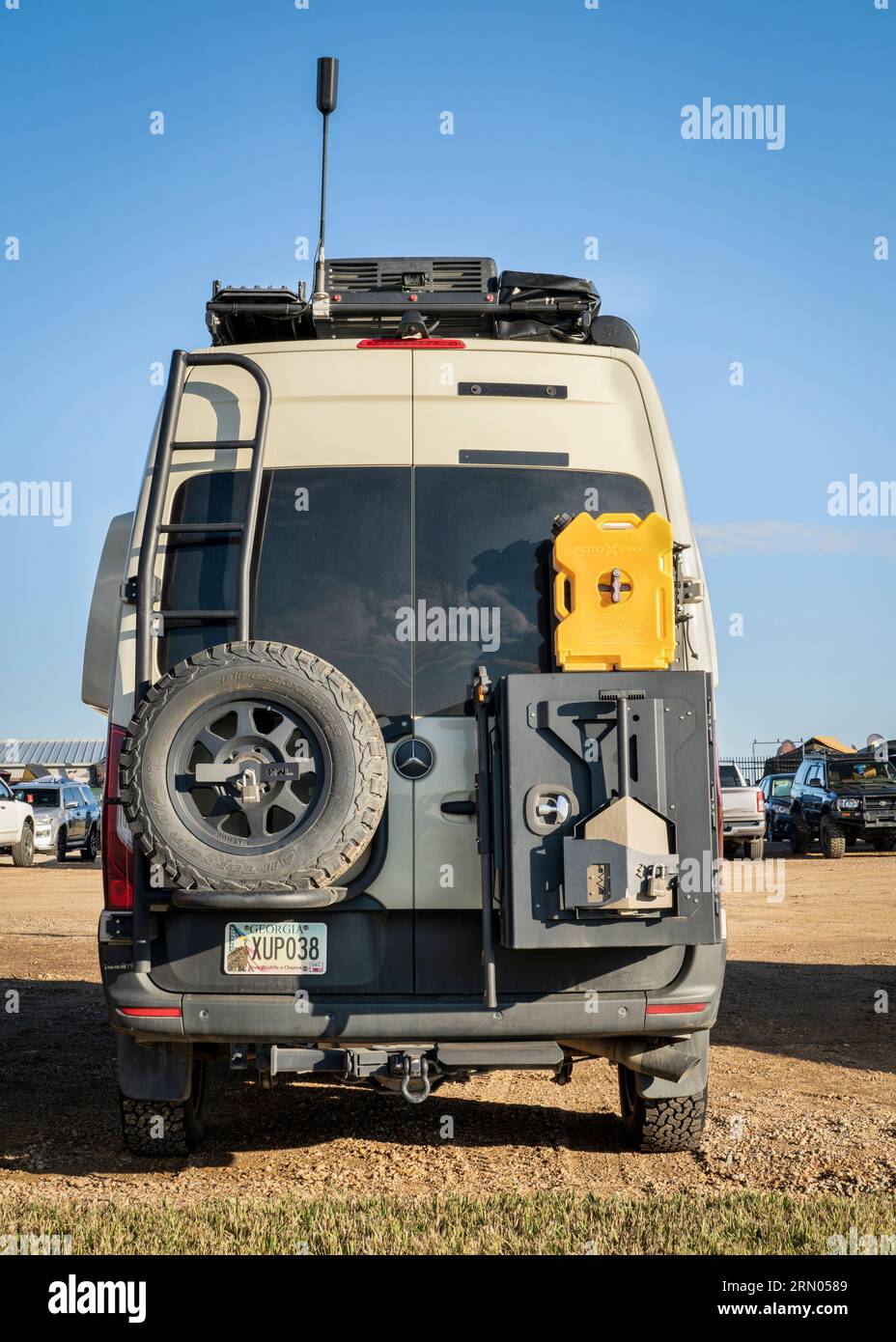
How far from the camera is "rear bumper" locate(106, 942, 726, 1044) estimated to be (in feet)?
15.1

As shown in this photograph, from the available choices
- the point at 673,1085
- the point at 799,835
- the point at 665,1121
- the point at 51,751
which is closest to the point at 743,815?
the point at 799,835

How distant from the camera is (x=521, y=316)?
19.6 feet

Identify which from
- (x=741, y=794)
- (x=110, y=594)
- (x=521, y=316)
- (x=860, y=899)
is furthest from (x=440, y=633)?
(x=741, y=794)

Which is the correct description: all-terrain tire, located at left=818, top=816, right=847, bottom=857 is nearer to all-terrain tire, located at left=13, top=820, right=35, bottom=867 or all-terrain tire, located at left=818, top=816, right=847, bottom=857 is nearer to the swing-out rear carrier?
all-terrain tire, located at left=13, top=820, right=35, bottom=867

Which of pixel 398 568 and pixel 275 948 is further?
pixel 398 568

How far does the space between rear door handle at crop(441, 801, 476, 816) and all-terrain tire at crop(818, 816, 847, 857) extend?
23.4 metres

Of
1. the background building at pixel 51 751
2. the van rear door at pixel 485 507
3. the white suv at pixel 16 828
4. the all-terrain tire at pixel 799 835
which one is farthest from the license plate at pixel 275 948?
the background building at pixel 51 751

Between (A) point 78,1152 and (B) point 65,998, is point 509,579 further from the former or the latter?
(B) point 65,998

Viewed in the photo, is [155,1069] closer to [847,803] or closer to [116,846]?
[116,846]

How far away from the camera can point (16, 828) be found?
25047mm

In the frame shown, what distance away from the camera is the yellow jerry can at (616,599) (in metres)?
4.62

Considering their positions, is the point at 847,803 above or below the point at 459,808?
below

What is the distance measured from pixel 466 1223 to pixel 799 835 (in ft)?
83.8
